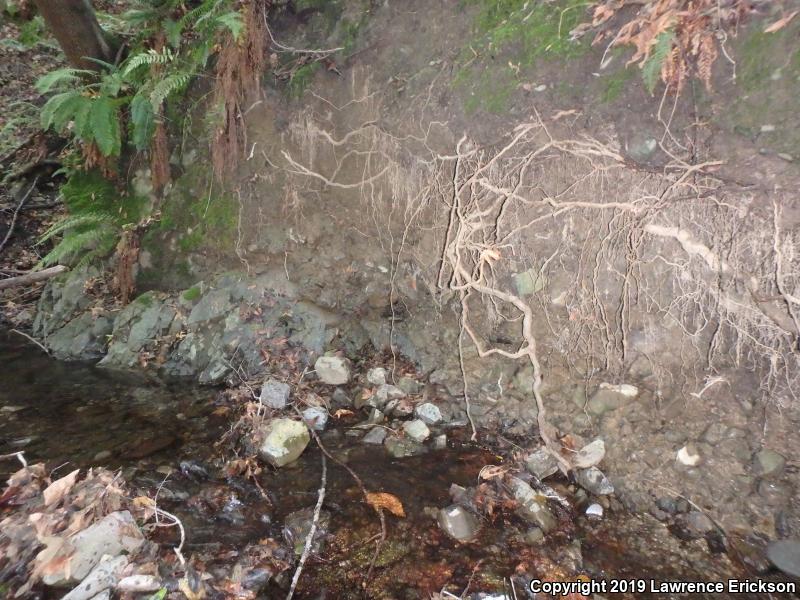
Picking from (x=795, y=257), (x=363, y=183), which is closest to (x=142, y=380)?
(x=363, y=183)

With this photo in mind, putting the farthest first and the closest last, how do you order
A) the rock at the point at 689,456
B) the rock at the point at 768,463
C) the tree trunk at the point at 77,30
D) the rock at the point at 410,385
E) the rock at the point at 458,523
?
the tree trunk at the point at 77,30 → the rock at the point at 410,385 → the rock at the point at 689,456 → the rock at the point at 768,463 → the rock at the point at 458,523

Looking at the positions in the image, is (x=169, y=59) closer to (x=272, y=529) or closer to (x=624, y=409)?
(x=272, y=529)

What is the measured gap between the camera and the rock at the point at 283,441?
3.19 m

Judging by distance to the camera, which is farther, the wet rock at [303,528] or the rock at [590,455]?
the rock at [590,455]

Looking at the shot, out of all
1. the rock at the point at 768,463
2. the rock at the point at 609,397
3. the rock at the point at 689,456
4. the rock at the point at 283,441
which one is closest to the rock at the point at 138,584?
the rock at the point at 283,441

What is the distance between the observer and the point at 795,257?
2.67m

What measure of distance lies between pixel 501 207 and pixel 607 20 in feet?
4.92

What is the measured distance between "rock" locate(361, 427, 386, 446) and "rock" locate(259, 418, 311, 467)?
45 cm

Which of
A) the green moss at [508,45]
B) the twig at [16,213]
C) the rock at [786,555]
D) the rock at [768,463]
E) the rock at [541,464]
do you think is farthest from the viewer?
the twig at [16,213]

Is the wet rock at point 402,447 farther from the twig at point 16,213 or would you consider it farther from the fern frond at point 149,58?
the twig at point 16,213

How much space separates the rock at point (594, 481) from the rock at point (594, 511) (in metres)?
0.12

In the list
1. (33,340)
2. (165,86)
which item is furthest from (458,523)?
(33,340)

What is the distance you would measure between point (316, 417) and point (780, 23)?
4.10 metres

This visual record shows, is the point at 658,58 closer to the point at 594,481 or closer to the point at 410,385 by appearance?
the point at 594,481
